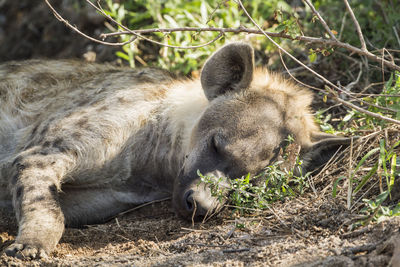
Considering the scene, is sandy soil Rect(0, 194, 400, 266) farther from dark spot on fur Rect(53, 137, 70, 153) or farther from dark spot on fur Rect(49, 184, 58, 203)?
dark spot on fur Rect(53, 137, 70, 153)

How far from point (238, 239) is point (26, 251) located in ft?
3.54

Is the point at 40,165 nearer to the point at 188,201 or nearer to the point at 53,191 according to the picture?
the point at 53,191

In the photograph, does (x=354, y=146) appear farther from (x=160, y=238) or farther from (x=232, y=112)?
(x=160, y=238)

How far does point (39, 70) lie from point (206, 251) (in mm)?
2329

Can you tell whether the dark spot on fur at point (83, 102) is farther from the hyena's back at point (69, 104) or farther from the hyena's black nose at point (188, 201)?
the hyena's black nose at point (188, 201)

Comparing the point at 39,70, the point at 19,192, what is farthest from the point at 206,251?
the point at 39,70

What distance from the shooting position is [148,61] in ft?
17.8

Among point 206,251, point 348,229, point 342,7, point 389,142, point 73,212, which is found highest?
point 342,7

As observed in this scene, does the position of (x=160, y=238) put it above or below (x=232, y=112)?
below

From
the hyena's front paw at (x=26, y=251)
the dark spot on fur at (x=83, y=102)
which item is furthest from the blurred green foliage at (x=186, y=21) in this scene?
the hyena's front paw at (x=26, y=251)

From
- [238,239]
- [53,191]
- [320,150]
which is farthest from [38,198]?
[320,150]

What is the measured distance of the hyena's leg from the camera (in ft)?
9.29

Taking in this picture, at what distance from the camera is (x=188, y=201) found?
3021 mm

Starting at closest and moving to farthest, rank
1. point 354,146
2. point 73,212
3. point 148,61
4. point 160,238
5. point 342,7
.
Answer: point 160,238, point 354,146, point 73,212, point 342,7, point 148,61
